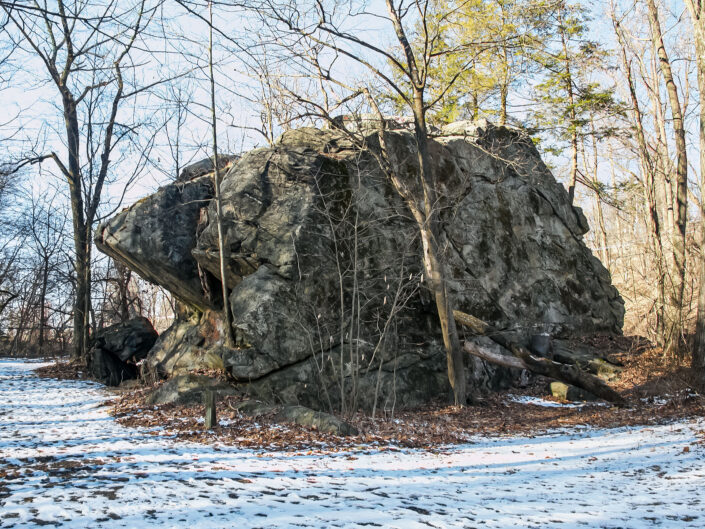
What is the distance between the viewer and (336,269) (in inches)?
462

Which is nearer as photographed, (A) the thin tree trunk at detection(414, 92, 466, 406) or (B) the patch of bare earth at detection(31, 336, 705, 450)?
(B) the patch of bare earth at detection(31, 336, 705, 450)

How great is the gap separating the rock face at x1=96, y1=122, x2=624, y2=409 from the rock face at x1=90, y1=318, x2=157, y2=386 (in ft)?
4.84

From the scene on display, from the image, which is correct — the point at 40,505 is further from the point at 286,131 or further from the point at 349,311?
the point at 286,131

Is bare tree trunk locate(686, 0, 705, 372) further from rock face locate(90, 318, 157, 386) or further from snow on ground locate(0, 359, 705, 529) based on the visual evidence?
rock face locate(90, 318, 157, 386)

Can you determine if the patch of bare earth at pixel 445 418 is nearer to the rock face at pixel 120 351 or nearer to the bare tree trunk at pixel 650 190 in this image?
the bare tree trunk at pixel 650 190

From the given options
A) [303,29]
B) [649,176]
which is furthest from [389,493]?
[649,176]

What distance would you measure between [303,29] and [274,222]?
4.13m

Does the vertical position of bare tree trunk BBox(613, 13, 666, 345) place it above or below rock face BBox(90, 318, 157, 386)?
above

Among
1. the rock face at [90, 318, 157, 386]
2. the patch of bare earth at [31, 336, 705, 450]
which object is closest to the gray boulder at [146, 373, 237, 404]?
the patch of bare earth at [31, 336, 705, 450]

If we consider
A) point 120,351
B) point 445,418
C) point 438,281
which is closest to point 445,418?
point 445,418

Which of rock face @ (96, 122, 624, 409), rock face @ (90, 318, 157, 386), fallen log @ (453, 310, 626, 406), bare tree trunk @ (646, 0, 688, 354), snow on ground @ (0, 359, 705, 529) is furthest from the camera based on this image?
rock face @ (90, 318, 157, 386)

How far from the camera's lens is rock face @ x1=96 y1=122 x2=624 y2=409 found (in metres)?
10.6

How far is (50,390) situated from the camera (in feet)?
39.7

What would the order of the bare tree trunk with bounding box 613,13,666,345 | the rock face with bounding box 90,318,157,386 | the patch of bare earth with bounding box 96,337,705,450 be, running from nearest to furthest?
the patch of bare earth with bounding box 96,337,705,450
the bare tree trunk with bounding box 613,13,666,345
the rock face with bounding box 90,318,157,386
